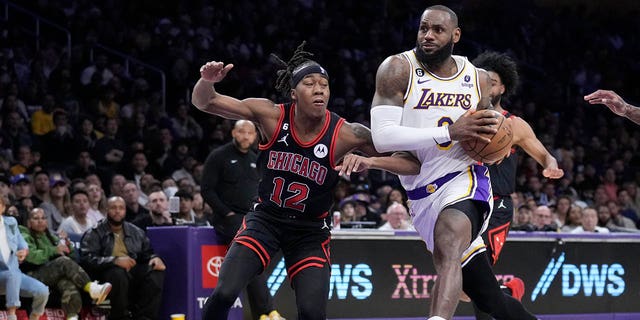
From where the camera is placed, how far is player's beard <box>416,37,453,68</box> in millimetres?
5933

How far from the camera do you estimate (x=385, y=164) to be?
5.77 metres

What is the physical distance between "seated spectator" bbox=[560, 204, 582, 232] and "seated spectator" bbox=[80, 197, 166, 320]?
571 cm

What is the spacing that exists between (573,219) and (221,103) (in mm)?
7819

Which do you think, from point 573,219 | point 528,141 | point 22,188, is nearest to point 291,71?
point 528,141

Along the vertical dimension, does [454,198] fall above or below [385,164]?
below

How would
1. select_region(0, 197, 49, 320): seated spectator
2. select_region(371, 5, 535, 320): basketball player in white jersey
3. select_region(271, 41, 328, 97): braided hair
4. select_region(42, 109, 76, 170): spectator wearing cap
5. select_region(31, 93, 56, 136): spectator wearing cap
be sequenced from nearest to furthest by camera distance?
select_region(371, 5, 535, 320): basketball player in white jersey → select_region(271, 41, 328, 97): braided hair → select_region(0, 197, 49, 320): seated spectator → select_region(42, 109, 76, 170): spectator wearing cap → select_region(31, 93, 56, 136): spectator wearing cap

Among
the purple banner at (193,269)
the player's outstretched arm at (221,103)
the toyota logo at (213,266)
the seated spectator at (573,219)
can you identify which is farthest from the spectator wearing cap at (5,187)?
the seated spectator at (573,219)

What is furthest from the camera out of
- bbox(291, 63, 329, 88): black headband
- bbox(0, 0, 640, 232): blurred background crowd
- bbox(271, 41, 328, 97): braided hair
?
bbox(0, 0, 640, 232): blurred background crowd

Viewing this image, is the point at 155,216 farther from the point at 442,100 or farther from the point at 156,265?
the point at 442,100

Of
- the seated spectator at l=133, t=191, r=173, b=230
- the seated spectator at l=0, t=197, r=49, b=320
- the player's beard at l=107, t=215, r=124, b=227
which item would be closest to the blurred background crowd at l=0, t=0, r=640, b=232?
the seated spectator at l=0, t=197, r=49, b=320

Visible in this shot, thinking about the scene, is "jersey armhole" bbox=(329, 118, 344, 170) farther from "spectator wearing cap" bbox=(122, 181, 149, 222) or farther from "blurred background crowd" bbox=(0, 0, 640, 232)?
"spectator wearing cap" bbox=(122, 181, 149, 222)

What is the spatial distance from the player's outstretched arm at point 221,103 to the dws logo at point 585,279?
17.8 feet

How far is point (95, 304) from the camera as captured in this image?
9.17 meters

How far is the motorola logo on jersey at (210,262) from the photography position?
928 cm
